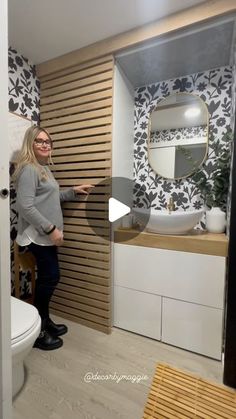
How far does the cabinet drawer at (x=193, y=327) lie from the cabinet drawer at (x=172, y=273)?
54 millimetres

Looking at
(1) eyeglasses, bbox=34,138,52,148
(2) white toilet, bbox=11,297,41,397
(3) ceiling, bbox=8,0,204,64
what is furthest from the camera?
(1) eyeglasses, bbox=34,138,52,148

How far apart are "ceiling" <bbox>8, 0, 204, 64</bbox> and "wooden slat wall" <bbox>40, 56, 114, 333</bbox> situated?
17 centimetres

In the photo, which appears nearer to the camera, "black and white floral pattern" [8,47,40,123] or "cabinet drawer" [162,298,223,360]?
"cabinet drawer" [162,298,223,360]

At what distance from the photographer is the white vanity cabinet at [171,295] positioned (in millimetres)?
1465

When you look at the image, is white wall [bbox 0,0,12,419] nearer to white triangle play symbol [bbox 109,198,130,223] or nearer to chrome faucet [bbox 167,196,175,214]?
white triangle play symbol [bbox 109,198,130,223]

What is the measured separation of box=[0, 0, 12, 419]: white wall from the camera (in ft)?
2.35

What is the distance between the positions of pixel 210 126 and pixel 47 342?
6.41 ft

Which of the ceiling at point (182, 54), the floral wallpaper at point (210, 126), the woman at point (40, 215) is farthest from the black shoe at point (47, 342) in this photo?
the ceiling at point (182, 54)

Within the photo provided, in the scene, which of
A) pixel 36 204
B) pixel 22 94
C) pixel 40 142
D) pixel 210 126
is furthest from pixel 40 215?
pixel 210 126

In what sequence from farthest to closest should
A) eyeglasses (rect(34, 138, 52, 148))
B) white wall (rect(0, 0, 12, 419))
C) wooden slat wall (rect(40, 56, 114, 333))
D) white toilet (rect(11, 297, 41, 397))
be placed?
wooden slat wall (rect(40, 56, 114, 333)) → eyeglasses (rect(34, 138, 52, 148)) → white toilet (rect(11, 297, 41, 397)) → white wall (rect(0, 0, 12, 419))

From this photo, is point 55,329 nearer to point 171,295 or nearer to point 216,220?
point 171,295

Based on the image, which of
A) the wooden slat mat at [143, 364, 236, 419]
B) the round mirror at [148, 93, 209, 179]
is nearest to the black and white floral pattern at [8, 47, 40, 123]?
the round mirror at [148, 93, 209, 179]

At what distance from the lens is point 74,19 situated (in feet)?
4.87

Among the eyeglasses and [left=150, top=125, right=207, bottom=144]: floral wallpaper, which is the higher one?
[left=150, top=125, right=207, bottom=144]: floral wallpaper
